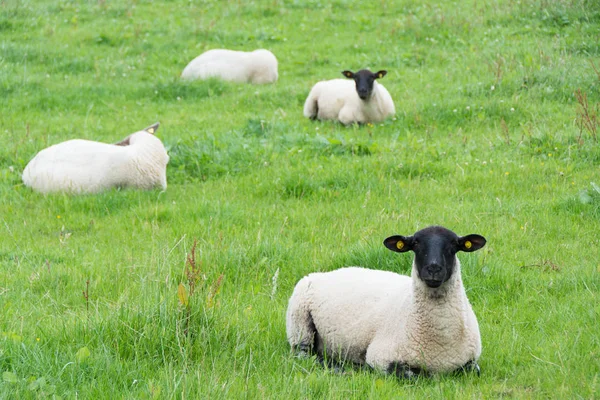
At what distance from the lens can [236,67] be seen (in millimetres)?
16438

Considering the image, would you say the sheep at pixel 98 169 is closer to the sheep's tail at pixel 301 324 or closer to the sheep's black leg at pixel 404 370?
the sheep's tail at pixel 301 324

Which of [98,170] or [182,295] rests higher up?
[182,295]

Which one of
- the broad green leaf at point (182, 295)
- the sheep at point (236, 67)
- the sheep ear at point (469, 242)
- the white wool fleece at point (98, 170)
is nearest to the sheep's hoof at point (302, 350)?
the broad green leaf at point (182, 295)

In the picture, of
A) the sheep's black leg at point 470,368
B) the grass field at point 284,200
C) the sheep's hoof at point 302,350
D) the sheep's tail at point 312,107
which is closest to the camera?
the grass field at point 284,200

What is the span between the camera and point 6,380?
13.0ft

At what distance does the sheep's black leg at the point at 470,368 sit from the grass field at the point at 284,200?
0.45ft

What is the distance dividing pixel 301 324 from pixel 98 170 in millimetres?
5070

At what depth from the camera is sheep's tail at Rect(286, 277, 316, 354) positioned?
17.4 ft

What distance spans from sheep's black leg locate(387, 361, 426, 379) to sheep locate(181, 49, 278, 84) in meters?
11.6

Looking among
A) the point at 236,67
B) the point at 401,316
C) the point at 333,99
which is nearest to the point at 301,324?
the point at 401,316

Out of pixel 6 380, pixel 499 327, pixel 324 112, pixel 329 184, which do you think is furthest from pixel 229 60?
pixel 6 380

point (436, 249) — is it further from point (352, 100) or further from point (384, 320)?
point (352, 100)

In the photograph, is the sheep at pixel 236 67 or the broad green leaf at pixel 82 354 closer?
the broad green leaf at pixel 82 354

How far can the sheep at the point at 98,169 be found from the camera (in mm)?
9562
